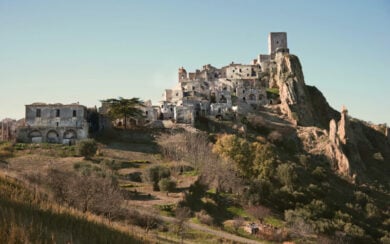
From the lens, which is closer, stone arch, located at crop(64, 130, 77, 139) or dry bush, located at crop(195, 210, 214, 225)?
dry bush, located at crop(195, 210, 214, 225)

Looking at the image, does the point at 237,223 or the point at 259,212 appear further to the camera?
the point at 259,212

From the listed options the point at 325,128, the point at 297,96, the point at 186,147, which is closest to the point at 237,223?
the point at 186,147

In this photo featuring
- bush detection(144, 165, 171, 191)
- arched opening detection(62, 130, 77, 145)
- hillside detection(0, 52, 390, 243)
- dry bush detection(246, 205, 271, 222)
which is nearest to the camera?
hillside detection(0, 52, 390, 243)

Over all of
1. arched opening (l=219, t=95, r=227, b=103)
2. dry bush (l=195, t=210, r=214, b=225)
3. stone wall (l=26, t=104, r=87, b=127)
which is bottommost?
dry bush (l=195, t=210, r=214, b=225)

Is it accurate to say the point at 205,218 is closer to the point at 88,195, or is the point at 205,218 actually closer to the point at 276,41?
the point at 88,195

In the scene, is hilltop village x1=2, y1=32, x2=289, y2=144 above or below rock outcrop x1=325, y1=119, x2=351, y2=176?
above

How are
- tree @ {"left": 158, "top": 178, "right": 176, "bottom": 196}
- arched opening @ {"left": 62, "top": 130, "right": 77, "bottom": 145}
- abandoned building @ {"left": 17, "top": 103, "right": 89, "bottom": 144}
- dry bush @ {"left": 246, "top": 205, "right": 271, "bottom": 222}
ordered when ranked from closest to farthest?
dry bush @ {"left": 246, "top": 205, "right": 271, "bottom": 222} → tree @ {"left": 158, "top": 178, "right": 176, "bottom": 196} → abandoned building @ {"left": 17, "top": 103, "right": 89, "bottom": 144} → arched opening @ {"left": 62, "top": 130, "right": 77, "bottom": 145}

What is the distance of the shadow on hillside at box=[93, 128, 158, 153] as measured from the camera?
52.5 meters

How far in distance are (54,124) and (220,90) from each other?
95.0ft

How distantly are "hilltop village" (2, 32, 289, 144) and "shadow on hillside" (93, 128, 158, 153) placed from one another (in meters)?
2.28

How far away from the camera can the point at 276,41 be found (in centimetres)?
9300

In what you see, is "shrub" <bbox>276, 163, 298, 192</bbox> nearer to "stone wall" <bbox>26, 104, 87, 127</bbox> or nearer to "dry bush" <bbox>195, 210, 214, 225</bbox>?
"dry bush" <bbox>195, 210, 214, 225</bbox>

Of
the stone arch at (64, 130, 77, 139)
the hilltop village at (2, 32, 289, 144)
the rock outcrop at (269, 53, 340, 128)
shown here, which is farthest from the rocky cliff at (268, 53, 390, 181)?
the stone arch at (64, 130, 77, 139)

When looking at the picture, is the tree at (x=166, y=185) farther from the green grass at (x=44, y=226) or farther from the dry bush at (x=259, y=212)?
the green grass at (x=44, y=226)
